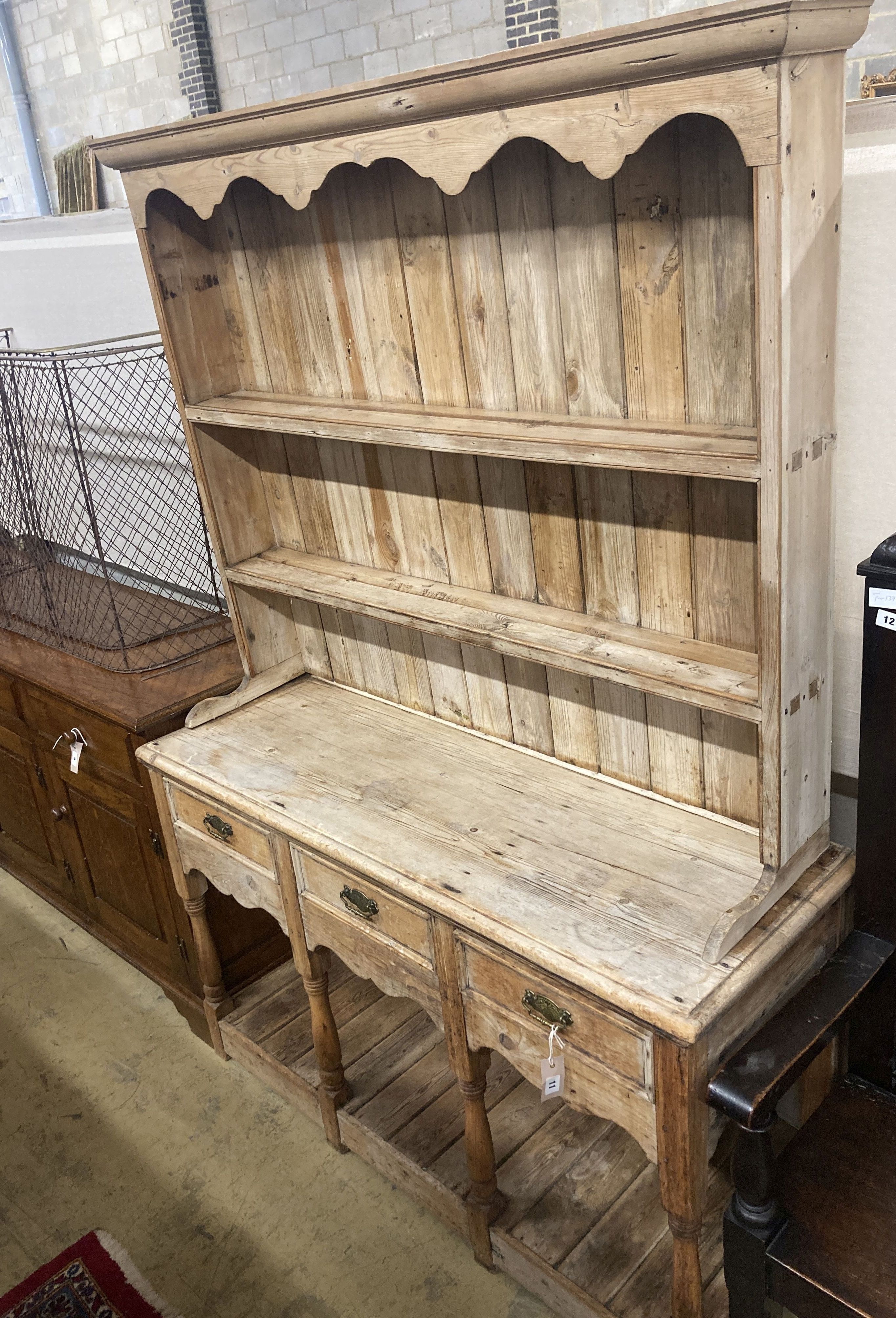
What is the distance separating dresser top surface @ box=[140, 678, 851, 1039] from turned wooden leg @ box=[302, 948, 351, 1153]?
0.36 m

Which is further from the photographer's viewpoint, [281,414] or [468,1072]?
[281,414]

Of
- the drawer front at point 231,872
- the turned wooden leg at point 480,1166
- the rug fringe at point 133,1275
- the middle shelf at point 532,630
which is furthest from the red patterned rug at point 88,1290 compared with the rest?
the middle shelf at point 532,630

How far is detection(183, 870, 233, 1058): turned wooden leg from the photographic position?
238 cm

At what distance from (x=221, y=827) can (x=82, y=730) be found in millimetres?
620

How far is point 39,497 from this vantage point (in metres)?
3.28

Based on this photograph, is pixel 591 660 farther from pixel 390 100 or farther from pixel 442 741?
pixel 390 100

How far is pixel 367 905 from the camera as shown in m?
1.83

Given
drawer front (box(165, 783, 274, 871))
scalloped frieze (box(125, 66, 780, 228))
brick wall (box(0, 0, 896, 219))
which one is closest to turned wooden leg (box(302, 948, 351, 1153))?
drawer front (box(165, 783, 274, 871))

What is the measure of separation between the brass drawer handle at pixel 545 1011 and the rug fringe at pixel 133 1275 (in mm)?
1030

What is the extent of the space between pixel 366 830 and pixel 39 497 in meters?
2.03

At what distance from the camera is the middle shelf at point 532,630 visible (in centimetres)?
154

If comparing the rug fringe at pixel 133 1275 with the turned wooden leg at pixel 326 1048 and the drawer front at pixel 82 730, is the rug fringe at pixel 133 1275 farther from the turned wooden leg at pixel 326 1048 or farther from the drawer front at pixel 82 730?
the drawer front at pixel 82 730

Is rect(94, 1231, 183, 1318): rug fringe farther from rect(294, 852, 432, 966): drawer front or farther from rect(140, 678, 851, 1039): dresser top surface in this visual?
rect(140, 678, 851, 1039): dresser top surface

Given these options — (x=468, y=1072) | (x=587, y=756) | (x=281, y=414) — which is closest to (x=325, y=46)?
(x=281, y=414)
